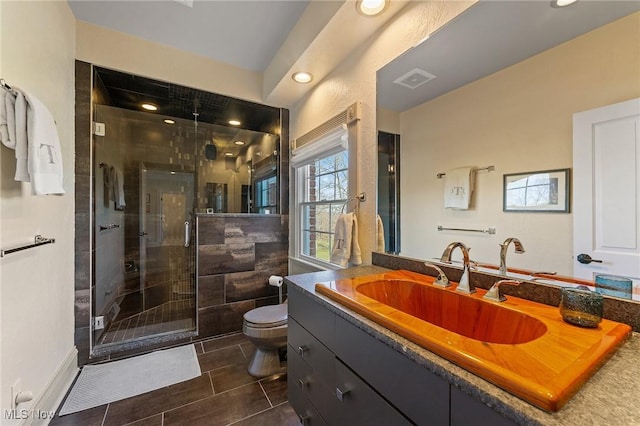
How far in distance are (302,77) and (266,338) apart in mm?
2094

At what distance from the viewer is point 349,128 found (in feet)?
6.09

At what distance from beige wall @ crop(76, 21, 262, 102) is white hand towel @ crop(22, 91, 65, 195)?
1134mm

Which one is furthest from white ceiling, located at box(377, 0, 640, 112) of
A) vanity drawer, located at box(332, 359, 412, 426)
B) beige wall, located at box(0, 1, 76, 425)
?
beige wall, located at box(0, 1, 76, 425)

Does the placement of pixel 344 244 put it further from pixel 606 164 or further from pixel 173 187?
pixel 173 187

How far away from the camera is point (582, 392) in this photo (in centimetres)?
50

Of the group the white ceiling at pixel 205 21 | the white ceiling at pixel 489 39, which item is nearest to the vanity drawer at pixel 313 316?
the white ceiling at pixel 489 39

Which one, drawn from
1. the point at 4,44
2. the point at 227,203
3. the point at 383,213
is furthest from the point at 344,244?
the point at 4,44

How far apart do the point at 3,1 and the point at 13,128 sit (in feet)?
1.87

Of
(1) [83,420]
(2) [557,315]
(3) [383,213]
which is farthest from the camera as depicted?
(3) [383,213]

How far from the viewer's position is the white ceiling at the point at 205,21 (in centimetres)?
184

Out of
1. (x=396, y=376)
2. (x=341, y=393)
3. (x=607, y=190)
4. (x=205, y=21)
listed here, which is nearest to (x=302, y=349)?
(x=341, y=393)

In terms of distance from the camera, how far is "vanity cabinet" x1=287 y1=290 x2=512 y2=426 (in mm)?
615

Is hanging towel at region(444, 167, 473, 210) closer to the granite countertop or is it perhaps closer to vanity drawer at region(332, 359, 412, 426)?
the granite countertop

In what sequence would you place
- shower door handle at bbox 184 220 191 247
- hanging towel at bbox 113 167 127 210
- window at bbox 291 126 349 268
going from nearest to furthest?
window at bbox 291 126 349 268 → hanging towel at bbox 113 167 127 210 → shower door handle at bbox 184 220 191 247
